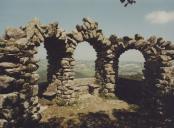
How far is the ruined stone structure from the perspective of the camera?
10867mm

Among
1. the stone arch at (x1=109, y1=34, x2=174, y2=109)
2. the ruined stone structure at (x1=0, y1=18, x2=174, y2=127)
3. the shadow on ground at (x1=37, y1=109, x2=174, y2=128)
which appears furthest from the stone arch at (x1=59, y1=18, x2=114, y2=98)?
the shadow on ground at (x1=37, y1=109, x2=174, y2=128)

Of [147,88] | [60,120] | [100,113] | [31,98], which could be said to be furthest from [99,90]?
[31,98]

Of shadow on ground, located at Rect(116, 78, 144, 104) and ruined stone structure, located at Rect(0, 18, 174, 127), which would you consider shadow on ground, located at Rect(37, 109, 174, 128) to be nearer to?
ruined stone structure, located at Rect(0, 18, 174, 127)

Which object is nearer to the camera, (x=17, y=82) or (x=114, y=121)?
(x=17, y=82)

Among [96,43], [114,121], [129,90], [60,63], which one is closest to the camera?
[114,121]

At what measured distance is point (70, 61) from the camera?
18.1m

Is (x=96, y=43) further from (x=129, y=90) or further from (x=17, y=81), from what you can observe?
(x=17, y=81)

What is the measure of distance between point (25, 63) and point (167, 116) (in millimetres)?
8951

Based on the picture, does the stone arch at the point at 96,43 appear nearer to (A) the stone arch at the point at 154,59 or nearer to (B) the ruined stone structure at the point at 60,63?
(B) the ruined stone structure at the point at 60,63

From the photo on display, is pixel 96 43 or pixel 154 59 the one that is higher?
pixel 96 43

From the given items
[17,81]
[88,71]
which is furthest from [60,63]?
[88,71]

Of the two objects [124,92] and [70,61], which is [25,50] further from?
[124,92]

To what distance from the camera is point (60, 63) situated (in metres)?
18.0

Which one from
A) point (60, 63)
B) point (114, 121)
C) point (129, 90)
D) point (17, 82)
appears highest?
point (60, 63)
